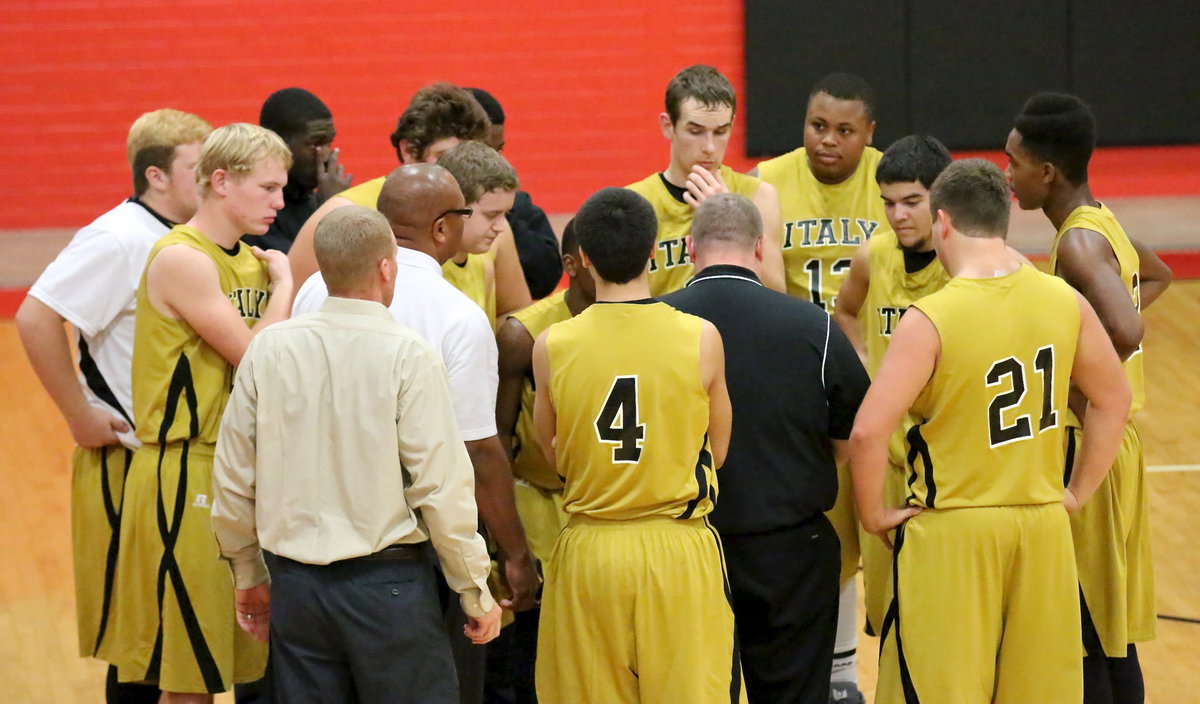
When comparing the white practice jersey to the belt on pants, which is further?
the white practice jersey

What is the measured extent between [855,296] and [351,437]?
2179mm

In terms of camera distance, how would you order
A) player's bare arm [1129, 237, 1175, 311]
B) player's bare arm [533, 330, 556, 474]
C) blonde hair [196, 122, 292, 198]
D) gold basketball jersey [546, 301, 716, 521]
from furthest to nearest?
player's bare arm [1129, 237, 1175, 311] → blonde hair [196, 122, 292, 198] → player's bare arm [533, 330, 556, 474] → gold basketball jersey [546, 301, 716, 521]

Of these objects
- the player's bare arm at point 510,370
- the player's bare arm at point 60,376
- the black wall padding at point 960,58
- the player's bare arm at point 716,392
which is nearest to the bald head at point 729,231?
the player's bare arm at point 716,392

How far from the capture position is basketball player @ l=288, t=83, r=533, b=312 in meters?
4.52

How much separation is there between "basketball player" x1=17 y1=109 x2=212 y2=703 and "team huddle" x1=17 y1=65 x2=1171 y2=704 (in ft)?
0.04

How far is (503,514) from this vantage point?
3629 mm

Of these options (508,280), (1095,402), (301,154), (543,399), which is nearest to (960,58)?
(301,154)

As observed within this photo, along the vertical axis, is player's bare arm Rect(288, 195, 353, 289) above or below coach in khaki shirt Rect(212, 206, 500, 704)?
above

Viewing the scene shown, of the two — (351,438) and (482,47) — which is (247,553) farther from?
(482,47)

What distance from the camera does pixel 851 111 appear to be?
5207 mm

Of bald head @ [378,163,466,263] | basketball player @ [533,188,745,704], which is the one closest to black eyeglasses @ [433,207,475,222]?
bald head @ [378,163,466,263]

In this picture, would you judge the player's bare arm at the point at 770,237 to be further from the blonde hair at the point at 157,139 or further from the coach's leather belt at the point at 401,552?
the blonde hair at the point at 157,139

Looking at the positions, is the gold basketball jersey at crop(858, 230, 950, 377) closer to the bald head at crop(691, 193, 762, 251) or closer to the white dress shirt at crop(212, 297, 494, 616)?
the bald head at crop(691, 193, 762, 251)

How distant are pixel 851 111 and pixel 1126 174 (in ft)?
24.1
